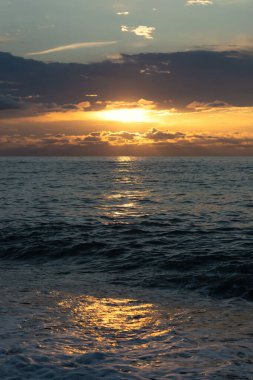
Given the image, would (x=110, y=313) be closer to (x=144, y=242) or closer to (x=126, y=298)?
(x=126, y=298)

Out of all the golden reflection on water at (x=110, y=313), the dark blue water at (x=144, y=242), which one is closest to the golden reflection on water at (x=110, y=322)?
the golden reflection on water at (x=110, y=313)

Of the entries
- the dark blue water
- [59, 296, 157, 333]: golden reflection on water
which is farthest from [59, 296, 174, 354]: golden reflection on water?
the dark blue water

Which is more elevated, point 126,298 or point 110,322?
point 110,322

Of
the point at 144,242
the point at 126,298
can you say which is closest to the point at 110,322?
the point at 126,298

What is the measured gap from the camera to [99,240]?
21281 mm

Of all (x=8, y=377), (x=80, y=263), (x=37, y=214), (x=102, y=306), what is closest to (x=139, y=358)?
(x=8, y=377)

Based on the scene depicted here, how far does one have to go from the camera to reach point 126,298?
39.2ft

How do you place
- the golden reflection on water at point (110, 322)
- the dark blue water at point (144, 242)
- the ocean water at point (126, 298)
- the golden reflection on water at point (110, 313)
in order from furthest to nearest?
the dark blue water at point (144, 242), the golden reflection on water at point (110, 313), the golden reflection on water at point (110, 322), the ocean water at point (126, 298)

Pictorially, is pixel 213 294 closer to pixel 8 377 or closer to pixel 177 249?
pixel 177 249

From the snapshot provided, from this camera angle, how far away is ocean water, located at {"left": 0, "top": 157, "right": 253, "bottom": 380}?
7305 millimetres

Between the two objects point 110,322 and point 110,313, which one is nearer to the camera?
point 110,322

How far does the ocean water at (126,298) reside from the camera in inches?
288

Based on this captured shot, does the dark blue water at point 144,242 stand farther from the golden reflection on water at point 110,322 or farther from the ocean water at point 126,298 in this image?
the golden reflection on water at point 110,322

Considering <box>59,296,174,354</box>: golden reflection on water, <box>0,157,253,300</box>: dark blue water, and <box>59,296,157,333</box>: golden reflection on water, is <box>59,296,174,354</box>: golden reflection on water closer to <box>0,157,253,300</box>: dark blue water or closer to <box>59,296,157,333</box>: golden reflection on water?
<box>59,296,157,333</box>: golden reflection on water
